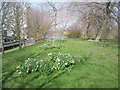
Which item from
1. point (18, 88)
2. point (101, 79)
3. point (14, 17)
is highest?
point (14, 17)

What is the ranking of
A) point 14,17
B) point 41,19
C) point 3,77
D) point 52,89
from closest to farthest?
point 52,89 < point 3,77 < point 14,17 < point 41,19

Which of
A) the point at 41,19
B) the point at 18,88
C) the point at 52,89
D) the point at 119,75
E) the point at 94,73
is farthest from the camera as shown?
the point at 41,19

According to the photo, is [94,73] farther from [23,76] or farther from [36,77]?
[23,76]

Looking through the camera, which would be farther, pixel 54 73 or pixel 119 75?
pixel 54 73

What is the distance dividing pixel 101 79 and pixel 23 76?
1959mm

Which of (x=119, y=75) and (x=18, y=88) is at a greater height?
(x=119, y=75)

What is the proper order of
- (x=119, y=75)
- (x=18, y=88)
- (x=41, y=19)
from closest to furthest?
(x=18, y=88), (x=119, y=75), (x=41, y=19)

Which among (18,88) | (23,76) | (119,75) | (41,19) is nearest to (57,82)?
(18,88)

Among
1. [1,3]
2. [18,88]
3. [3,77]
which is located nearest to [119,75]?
[18,88]

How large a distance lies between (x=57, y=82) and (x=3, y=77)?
59.6 inches

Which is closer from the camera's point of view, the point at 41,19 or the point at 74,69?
the point at 74,69

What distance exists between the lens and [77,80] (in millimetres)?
2221

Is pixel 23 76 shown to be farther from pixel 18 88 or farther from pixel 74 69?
pixel 74 69

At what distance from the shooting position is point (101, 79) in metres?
2.16
